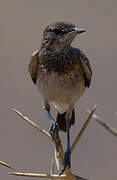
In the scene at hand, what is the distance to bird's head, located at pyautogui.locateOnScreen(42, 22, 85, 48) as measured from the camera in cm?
342

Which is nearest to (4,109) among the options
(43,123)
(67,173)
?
(43,123)

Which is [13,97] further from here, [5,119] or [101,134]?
[101,134]

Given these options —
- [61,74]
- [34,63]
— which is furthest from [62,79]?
[34,63]

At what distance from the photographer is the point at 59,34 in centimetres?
356

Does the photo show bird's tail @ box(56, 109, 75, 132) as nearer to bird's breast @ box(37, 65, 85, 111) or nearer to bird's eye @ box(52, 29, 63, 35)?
bird's breast @ box(37, 65, 85, 111)

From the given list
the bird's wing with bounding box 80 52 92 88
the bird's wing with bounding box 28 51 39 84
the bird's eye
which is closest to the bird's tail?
the bird's wing with bounding box 80 52 92 88

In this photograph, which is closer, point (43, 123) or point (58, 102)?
point (58, 102)

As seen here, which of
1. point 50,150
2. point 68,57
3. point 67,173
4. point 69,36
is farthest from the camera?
point 50,150

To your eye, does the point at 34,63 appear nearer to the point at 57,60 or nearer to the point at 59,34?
the point at 57,60

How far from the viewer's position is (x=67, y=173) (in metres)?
1.67

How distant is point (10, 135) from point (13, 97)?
2.55 feet

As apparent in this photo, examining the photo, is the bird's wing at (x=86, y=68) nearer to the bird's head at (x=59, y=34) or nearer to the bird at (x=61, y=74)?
the bird at (x=61, y=74)

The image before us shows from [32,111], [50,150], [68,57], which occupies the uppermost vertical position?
[68,57]

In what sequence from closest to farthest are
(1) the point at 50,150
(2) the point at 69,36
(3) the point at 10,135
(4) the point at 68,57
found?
(2) the point at 69,36 → (4) the point at 68,57 → (1) the point at 50,150 → (3) the point at 10,135
